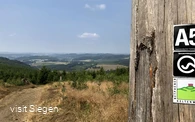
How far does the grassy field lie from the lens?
633mm

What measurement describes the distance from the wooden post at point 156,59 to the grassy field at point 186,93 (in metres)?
0.02

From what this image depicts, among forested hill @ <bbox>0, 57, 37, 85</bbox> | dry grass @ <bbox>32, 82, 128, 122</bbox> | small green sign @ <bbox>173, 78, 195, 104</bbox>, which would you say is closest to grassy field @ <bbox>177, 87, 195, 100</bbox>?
small green sign @ <bbox>173, 78, 195, 104</bbox>

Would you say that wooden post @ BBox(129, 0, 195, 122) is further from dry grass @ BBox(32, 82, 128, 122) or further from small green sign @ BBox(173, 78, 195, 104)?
dry grass @ BBox(32, 82, 128, 122)

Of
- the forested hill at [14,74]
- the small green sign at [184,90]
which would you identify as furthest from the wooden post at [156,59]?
the forested hill at [14,74]

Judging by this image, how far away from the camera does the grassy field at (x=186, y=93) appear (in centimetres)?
63

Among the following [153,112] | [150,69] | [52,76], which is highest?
[150,69]

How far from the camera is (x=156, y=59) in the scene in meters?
0.67

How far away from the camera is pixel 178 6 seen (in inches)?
25.5

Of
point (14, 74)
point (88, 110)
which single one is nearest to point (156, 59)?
point (88, 110)

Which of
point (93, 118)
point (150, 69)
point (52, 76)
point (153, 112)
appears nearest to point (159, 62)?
point (150, 69)

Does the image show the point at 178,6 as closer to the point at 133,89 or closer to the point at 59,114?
the point at 133,89

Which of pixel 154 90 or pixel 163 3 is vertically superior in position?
pixel 163 3

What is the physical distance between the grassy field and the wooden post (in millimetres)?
20

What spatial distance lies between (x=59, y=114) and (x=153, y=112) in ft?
26.3
